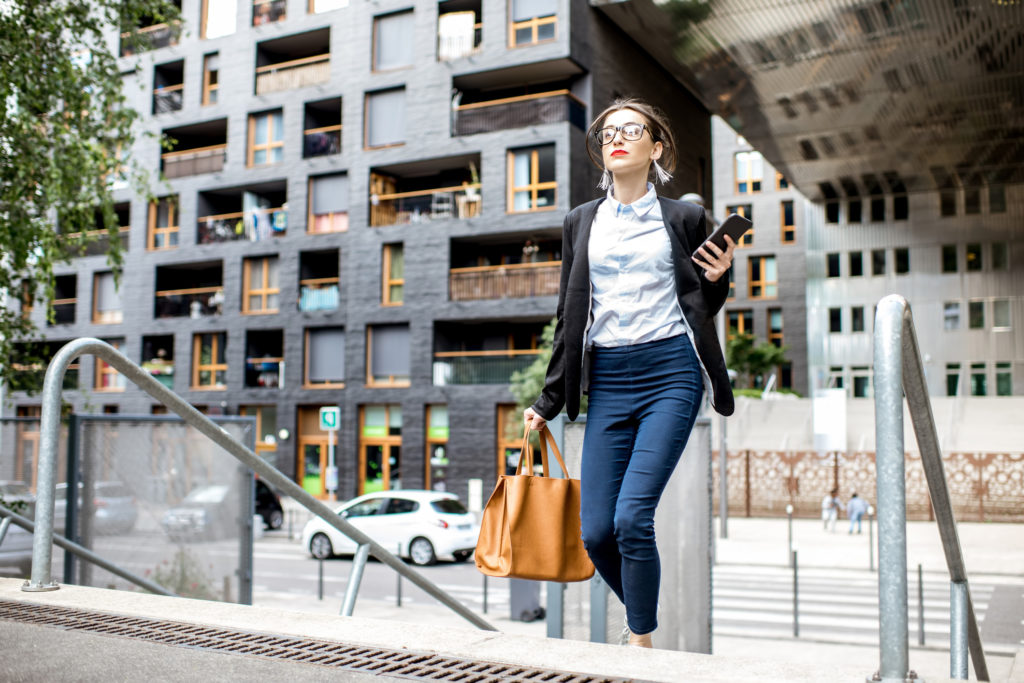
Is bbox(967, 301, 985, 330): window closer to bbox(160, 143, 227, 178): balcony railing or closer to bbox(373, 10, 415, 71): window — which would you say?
bbox(373, 10, 415, 71): window

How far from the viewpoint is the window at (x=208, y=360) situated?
115 feet

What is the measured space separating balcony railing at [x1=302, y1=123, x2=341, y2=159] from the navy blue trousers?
103ft

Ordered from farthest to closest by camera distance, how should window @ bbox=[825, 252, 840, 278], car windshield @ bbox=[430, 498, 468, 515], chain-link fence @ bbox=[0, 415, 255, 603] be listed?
window @ bbox=[825, 252, 840, 278]
car windshield @ bbox=[430, 498, 468, 515]
chain-link fence @ bbox=[0, 415, 255, 603]

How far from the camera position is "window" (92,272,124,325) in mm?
37125

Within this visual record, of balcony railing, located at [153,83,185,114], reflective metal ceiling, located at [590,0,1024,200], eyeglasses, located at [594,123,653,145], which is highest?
balcony railing, located at [153,83,185,114]

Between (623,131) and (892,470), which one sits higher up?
(623,131)

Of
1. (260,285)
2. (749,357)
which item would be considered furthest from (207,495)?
(749,357)

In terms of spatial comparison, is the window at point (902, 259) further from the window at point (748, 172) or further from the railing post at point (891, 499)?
the railing post at point (891, 499)

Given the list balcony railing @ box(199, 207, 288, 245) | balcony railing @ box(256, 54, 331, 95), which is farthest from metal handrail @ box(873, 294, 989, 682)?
balcony railing @ box(256, 54, 331, 95)

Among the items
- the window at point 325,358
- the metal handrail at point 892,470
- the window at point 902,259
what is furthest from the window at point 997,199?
the metal handrail at point 892,470

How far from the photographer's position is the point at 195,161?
3591 cm

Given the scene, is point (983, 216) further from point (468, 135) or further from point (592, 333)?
point (592, 333)

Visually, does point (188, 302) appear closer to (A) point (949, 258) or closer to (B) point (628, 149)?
(A) point (949, 258)

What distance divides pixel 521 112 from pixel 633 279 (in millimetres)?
27301
